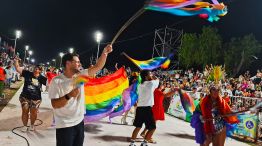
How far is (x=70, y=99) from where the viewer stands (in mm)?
4363

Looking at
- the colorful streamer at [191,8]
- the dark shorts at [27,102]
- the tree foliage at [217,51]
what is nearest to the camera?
the colorful streamer at [191,8]

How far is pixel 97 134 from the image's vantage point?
31.2 ft

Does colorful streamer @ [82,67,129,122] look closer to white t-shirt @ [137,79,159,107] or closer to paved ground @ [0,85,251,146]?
paved ground @ [0,85,251,146]

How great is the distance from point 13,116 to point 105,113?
11.1ft

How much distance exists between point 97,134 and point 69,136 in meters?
5.29

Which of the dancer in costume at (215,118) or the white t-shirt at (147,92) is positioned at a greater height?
the white t-shirt at (147,92)

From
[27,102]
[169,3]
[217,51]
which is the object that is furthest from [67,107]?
[217,51]

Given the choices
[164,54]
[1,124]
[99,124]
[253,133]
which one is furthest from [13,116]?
[164,54]

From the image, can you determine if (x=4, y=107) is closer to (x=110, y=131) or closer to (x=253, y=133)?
(x=110, y=131)

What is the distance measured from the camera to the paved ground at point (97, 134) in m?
8.09

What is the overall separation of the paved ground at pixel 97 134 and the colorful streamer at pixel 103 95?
530mm

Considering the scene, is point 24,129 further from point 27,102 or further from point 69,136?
point 69,136

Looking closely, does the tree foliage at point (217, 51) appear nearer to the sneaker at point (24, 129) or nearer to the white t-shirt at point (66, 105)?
the sneaker at point (24, 129)

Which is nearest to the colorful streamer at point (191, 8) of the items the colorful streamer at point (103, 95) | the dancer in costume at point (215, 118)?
the dancer in costume at point (215, 118)
